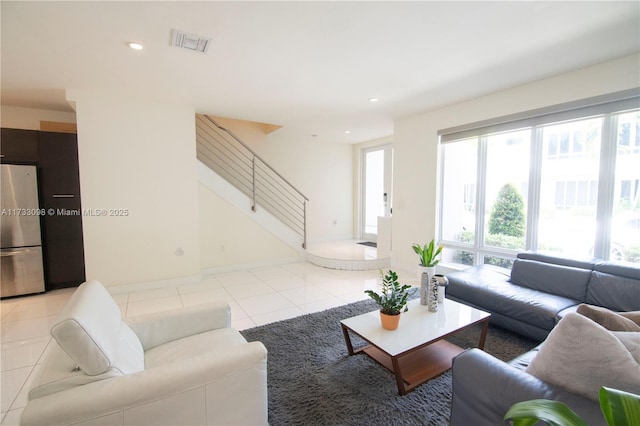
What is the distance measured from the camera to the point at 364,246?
259 inches

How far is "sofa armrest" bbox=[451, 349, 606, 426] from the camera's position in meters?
1.12

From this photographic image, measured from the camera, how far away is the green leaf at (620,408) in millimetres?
661

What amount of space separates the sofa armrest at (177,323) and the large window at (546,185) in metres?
3.63

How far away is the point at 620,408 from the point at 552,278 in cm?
263


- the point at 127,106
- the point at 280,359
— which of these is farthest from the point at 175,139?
the point at 280,359

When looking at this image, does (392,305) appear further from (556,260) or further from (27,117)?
(27,117)

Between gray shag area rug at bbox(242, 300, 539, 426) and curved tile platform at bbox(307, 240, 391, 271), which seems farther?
curved tile platform at bbox(307, 240, 391, 271)

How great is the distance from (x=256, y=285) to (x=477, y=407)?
11.1 feet

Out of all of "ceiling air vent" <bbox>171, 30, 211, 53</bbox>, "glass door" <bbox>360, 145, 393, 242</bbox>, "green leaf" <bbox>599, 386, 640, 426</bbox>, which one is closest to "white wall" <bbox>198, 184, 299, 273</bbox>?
"ceiling air vent" <bbox>171, 30, 211, 53</bbox>

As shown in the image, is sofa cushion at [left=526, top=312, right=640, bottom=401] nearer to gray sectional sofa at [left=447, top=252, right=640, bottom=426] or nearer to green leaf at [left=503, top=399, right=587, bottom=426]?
gray sectional sofa at [left=447, top=252, right=640, bottom=426]

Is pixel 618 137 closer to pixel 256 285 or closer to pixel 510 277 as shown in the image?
pixel 510 277

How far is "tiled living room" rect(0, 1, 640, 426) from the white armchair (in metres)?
0.01

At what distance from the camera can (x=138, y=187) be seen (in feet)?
13.0

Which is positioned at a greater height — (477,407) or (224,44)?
(224,44)
